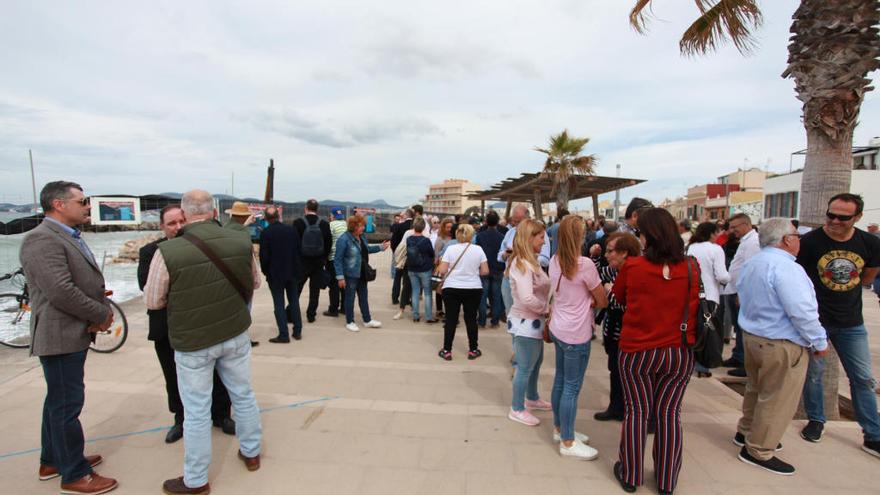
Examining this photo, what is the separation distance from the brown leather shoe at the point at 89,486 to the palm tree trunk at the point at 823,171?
561cm

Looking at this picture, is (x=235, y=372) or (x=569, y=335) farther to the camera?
(x=569, y=335)

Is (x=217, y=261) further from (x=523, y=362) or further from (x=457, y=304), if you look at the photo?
(x=457, y=304)

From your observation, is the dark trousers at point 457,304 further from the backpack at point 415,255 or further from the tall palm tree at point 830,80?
the tall palm tree at point 830,80

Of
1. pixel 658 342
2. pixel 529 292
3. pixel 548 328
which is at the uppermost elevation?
pixel 529 292

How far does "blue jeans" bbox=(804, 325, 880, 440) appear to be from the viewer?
3201mm

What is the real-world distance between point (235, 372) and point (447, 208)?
128 meters

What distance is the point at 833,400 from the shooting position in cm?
377

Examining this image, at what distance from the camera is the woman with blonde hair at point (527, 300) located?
3.28 metres

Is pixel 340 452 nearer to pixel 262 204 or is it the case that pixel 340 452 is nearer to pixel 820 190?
pixel 820 190

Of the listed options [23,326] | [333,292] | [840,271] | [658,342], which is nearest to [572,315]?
[658,342]

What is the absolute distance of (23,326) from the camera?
580 cm

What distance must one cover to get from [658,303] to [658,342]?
230mm

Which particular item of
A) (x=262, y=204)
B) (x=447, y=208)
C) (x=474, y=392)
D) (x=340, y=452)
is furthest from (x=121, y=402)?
(x=447, y=208)

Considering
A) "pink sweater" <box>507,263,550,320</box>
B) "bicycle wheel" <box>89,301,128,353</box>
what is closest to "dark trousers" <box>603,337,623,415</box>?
"pink sweater" <box>507,263,550,320</box>
